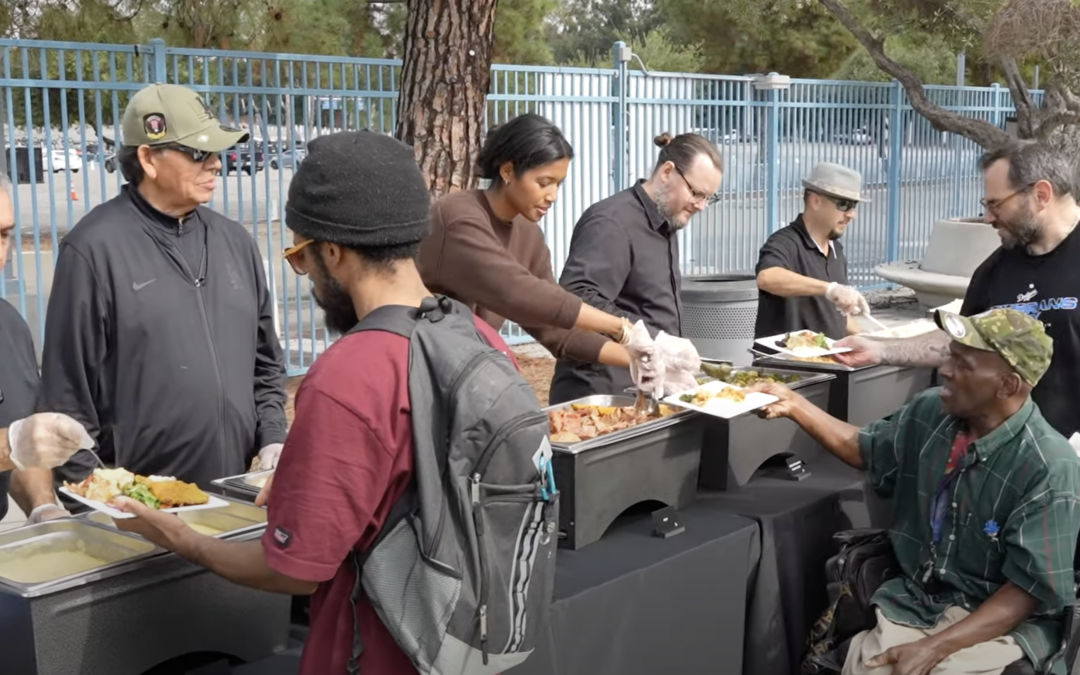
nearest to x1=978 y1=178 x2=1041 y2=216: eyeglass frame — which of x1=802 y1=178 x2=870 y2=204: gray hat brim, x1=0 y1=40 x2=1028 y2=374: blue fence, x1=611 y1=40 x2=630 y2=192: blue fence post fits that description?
x1=802 y1=178 x2=870 y2=204: gray hat brim

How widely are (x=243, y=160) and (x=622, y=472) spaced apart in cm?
505

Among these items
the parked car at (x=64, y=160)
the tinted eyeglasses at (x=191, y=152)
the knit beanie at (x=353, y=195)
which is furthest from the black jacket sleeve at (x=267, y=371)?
the parked car at (x=64, y=160)

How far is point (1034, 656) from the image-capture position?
263 centimetres

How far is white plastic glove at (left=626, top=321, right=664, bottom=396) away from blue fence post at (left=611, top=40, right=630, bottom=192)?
6.08 metres

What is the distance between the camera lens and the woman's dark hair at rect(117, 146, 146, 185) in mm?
2588

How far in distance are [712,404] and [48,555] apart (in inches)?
62.2

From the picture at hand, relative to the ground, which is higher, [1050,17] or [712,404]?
[1050,17]

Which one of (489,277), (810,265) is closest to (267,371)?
(489,277)

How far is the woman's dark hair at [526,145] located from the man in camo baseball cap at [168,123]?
2.39ft

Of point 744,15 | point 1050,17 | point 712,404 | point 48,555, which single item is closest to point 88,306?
point 48,555

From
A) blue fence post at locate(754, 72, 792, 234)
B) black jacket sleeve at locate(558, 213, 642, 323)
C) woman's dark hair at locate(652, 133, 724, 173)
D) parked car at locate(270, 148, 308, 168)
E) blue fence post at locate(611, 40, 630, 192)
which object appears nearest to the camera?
black jacket sleeve at locate(558, 213, 642, 323)

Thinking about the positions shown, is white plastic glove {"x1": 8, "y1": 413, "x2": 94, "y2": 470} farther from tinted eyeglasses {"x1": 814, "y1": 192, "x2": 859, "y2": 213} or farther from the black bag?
tinted eyeglasses {"x1": 814, "y1": 192, "x2": 859, "y2": 213}

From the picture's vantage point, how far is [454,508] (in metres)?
1.55

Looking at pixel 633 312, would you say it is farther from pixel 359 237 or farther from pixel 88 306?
pixel 359 237
